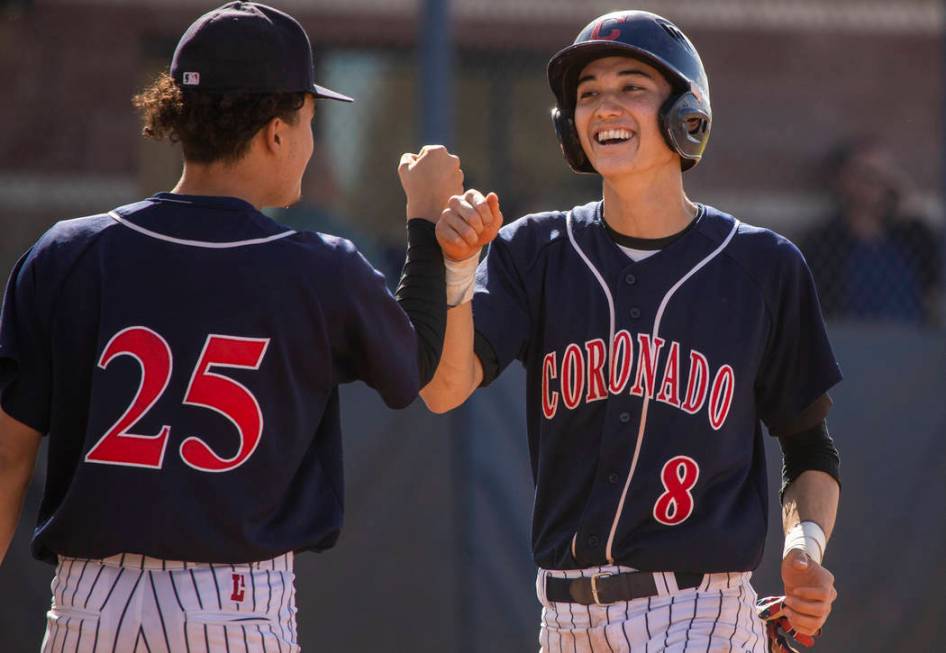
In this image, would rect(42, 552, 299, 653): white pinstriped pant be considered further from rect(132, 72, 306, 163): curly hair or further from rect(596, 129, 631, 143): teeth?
rect(596, 129, 631, 143): teeth

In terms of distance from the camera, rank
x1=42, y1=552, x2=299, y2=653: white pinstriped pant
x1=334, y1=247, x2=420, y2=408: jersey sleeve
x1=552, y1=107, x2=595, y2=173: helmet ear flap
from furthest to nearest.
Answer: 1. x1=552, y1=107, x2=595, y2=173: helmet ear flap
2. x1=334, y1=247, x2=420, y2=408: jersey sleeve
3. x1=42, y1=552, x2=299, y2=653: white pinstriped pant

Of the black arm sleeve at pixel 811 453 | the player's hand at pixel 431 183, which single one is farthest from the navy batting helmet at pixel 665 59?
the black arm sleeve at pixel 811 453

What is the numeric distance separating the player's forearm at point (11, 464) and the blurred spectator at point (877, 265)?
5.07m

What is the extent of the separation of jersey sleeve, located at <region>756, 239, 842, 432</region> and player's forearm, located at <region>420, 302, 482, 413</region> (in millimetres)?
763

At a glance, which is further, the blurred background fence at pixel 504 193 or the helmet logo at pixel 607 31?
the blurred background fence at pixel 504 193

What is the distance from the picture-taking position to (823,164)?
34.9ft

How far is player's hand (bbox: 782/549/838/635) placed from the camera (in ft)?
10.1

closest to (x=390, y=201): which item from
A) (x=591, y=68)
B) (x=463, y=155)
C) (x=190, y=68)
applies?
(x=463, y=155)

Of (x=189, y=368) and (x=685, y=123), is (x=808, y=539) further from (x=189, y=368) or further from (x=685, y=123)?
(x=189, y=368)


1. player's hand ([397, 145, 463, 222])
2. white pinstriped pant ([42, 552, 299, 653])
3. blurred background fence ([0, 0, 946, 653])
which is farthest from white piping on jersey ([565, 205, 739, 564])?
blurred background fence ([0, 0, 946, 653])

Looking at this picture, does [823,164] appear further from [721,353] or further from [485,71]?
[721,353]

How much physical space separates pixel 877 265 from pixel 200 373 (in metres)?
5.27

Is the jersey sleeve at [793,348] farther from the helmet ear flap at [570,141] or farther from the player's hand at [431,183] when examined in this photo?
the player's hand at [431,183]

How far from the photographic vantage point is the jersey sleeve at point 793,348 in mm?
3318
